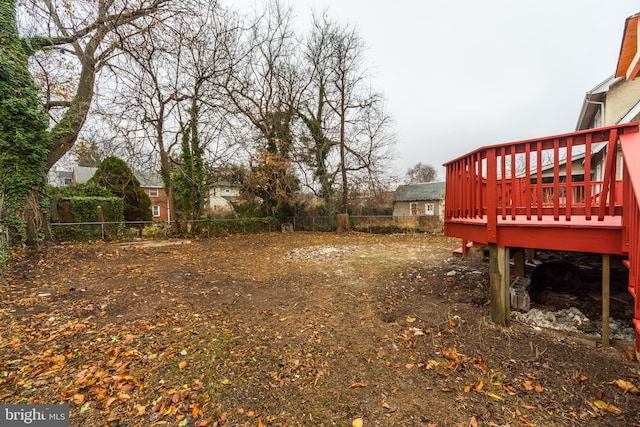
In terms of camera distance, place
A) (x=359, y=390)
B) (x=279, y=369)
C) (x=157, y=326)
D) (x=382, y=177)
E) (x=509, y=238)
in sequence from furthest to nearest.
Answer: (x=382, y=177)
(x=157, y=326)
(x=509, y=238)
(x=279, y=369)
(x=359, y=390)

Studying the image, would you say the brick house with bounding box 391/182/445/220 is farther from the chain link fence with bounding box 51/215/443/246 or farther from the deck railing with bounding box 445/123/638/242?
the deck railing with bounding box 445/123/638/242

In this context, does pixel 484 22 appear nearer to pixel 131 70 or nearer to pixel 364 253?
pixel 364 253

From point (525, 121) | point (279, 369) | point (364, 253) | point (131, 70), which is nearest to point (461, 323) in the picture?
point (279, 369)

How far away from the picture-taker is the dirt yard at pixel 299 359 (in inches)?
75.0

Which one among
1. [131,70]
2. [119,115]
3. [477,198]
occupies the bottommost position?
[477,198]

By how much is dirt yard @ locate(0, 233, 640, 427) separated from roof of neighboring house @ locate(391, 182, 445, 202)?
21.5 m

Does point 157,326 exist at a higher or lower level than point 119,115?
lower

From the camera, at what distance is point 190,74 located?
10680mm

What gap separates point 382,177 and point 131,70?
11.9m

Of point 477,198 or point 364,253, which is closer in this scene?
point 477,198

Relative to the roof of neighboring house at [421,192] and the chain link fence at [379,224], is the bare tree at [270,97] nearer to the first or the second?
the chain link fence at [379,224]

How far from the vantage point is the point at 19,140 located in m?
7.07

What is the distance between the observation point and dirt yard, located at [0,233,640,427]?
6.25ft

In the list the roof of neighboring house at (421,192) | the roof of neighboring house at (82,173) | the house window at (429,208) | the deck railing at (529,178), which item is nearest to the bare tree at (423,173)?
the roof of neighboring house at (421,192)
